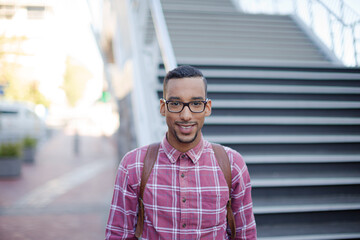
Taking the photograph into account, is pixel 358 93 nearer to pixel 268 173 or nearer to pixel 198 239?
pixel 268 173

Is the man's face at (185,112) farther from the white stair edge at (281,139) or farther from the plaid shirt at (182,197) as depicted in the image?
the white stair edge at (281,139)

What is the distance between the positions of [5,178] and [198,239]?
861 centimetres

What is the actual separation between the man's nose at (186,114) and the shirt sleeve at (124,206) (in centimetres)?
37

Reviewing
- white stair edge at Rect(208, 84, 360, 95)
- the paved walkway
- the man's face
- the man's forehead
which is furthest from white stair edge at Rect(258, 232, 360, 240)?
the paved walkway

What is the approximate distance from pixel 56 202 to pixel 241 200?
5772 millimetres

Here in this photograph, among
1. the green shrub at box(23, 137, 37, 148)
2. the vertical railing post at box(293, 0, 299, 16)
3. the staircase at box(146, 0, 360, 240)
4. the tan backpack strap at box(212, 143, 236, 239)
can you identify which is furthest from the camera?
the green shrub at box(23, 137, 37, 148)

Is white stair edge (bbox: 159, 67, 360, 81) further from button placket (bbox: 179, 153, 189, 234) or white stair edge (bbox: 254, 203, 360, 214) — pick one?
button placket (bbox: 179, 153, 189, 234)

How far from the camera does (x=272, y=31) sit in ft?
21.4

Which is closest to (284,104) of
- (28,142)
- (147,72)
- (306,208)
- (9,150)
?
(306,208)

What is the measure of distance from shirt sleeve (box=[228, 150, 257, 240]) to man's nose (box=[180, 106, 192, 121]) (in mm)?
348

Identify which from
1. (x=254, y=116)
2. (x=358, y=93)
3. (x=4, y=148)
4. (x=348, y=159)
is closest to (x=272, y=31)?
(x=358, y=93)

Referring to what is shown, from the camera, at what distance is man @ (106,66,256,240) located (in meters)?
1.49

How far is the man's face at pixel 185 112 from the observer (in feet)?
4.86

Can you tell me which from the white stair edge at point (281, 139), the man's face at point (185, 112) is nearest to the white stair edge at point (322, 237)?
the white stair edge at point (281, 139)
